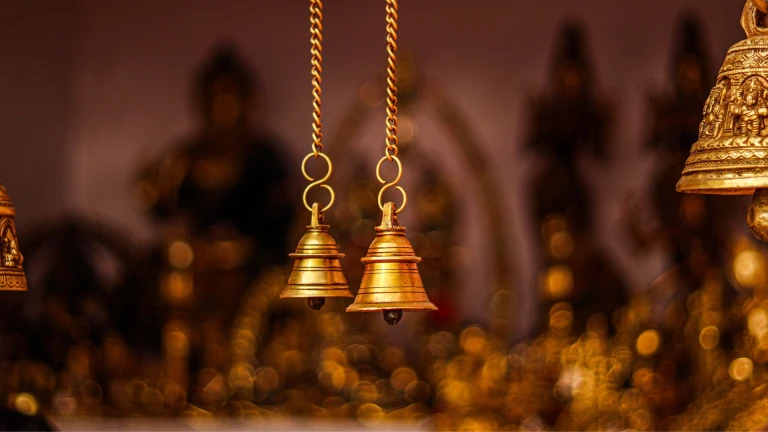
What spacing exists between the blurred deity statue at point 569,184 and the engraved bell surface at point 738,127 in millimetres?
3963

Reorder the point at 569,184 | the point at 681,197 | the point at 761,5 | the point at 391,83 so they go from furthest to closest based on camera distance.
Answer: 1. the point at 569,184
2. the point at 681,197
3. the point at 391,83
4. the point at 761,5

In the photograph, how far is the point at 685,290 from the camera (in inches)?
313

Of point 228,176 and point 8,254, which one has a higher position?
point 228,176

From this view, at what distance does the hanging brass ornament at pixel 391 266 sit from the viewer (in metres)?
4.47

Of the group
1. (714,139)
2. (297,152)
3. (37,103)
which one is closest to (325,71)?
(297,152)

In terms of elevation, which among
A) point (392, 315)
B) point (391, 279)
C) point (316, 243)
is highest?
point (316, 243)

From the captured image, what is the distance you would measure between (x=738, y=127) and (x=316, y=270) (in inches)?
52.9

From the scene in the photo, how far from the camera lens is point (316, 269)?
186 inches

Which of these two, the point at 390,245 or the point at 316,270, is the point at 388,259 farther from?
the point at 316,270

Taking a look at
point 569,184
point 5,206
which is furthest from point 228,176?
point 5,206

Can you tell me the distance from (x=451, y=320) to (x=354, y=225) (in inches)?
30.1

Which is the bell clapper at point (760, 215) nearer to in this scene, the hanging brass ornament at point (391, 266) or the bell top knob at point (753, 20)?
the bell top knob at point (753, 20)

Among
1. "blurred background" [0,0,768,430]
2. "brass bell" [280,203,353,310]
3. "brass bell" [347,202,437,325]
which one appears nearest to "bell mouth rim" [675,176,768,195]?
"brass bell" [347,202,437,325]

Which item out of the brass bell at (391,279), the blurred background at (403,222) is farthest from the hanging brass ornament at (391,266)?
the blurred background at (403,222)
